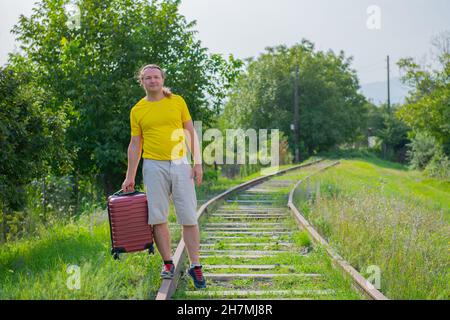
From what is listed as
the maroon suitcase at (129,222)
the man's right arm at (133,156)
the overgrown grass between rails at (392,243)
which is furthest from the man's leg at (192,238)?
the overgrown grass between rails at (392,243)

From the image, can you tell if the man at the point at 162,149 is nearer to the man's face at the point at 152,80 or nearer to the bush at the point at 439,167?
the man's face at the point at 152,80

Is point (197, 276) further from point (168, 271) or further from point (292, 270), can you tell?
point (292, 270)

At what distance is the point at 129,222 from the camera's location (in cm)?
542

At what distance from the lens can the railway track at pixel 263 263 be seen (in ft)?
18.2

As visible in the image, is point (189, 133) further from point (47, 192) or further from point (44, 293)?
point (47, 192)

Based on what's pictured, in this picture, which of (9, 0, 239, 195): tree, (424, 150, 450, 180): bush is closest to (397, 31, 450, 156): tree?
(424, 150, 450, 180): bush

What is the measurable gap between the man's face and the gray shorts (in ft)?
2.10

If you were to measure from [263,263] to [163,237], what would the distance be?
79.8 inches

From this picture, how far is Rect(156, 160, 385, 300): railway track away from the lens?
5.55 m

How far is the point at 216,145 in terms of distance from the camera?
27.1m

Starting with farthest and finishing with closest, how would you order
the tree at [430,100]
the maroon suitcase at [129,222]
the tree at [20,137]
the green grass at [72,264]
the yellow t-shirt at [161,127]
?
the tree at [430,100] → the tree at [20,137] → the maroon suitcase at [129,222] → the yellow t-shirt at [161,127] → the green grass at [72,264]

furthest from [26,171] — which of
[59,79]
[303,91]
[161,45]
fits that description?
[303,91]

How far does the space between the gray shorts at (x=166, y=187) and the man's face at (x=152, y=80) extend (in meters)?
0.64

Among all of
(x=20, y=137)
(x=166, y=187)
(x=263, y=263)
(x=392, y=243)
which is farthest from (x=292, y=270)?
(x=20, y=137)
